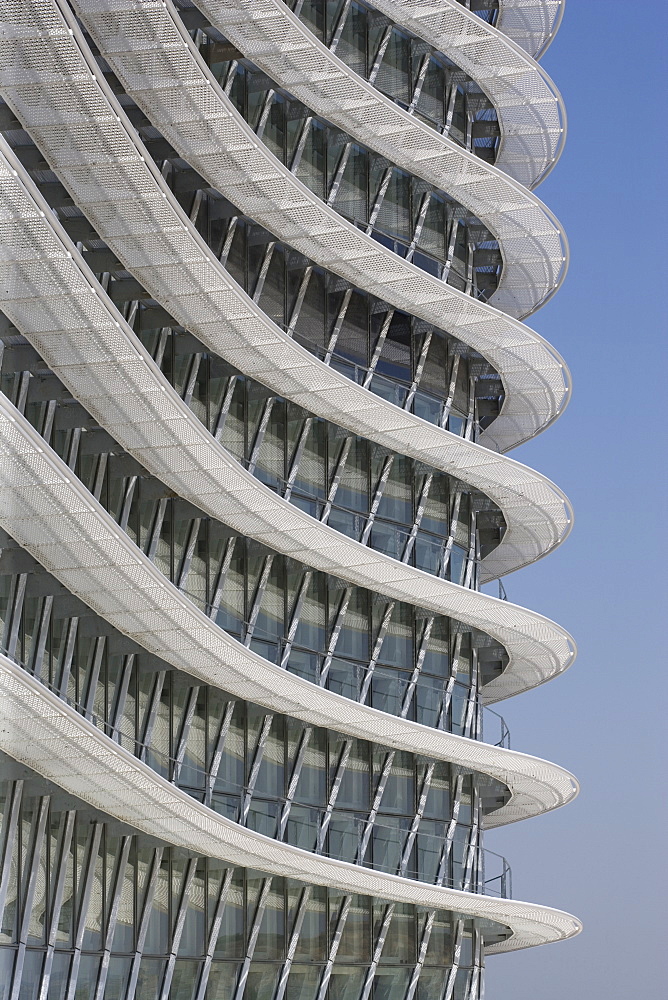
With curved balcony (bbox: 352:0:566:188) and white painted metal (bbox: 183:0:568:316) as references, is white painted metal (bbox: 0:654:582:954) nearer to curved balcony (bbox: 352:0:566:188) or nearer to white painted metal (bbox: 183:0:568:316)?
white painted metal (bbox: 183:0:568:316)

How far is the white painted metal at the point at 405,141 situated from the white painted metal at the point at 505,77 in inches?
127

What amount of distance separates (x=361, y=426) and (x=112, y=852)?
12729mm

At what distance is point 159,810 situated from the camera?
3159 cm

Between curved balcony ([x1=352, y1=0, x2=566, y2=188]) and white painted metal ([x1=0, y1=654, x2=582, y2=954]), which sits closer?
white painted metal ([x1=0, y1=654, x2=582, y2=954])

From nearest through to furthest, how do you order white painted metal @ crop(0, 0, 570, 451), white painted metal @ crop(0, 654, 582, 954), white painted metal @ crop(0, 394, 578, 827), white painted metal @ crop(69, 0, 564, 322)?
1. white painted metal @ crop(0, 0, 570, 451)
2. white painted metal @ crop(0, 654, 582, 954)
3. white painted metal @ crop(0, 394, 578, 827)
4. white painted metal @ crop(69, 0, 564, 322)

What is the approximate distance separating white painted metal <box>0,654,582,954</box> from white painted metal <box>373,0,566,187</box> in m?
22.0

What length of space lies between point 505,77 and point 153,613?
20454 millimetres

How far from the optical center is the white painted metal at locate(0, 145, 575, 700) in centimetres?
2566

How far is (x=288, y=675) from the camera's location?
35.7 metres

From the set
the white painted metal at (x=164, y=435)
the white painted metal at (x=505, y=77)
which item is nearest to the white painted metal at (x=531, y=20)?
the white painted metal at (x=505, y=77)

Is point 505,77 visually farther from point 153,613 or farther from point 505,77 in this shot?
point 153,613

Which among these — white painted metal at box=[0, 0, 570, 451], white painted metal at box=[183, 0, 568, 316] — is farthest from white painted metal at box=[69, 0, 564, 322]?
white painted metal at box=[0, 0, 570, 451]

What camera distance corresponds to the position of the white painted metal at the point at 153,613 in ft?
85.6

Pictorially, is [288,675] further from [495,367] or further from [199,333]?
[495,367]
